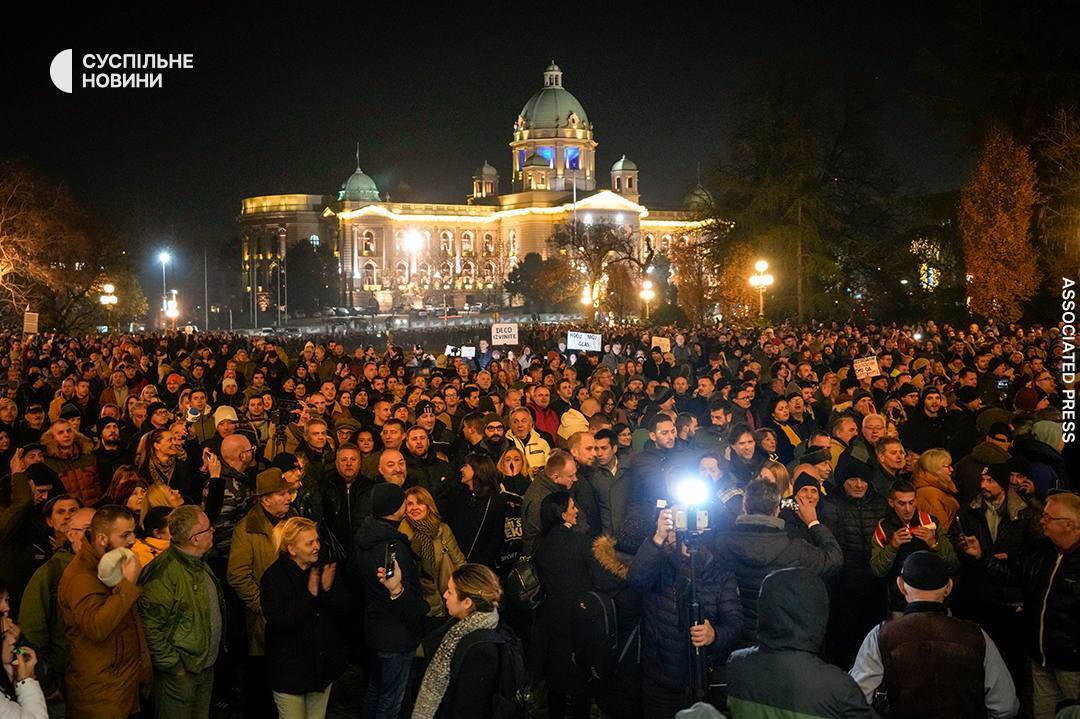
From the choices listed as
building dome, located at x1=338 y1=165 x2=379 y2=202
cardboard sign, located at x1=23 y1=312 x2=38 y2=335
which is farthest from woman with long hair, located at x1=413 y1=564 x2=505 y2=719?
building dome, located at x1=338 y1=165 x2=379 y2=202

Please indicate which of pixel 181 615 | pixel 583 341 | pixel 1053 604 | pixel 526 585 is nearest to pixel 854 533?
pixel 1053 604

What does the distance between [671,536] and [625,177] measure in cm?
13941

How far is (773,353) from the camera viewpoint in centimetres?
2303

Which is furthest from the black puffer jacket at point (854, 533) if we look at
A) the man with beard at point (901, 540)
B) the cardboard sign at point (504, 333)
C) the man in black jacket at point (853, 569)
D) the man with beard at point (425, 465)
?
the cardboard sign at point (504, 333)

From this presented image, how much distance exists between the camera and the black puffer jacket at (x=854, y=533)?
725 cm

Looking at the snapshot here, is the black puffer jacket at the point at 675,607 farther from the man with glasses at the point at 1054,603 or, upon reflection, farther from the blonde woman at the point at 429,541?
the man with glasses at the point at 1054,603

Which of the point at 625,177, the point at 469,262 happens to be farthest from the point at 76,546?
the point at 625,177

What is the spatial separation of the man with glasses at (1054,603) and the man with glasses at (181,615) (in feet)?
14.2

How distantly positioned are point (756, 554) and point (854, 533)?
60.5 inches

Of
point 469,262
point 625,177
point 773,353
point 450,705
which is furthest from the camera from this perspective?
point 625,177

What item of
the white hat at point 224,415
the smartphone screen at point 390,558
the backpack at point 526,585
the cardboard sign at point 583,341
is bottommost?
the backpack at point 526,585

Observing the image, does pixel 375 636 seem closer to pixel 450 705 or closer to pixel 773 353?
pixel 450 705

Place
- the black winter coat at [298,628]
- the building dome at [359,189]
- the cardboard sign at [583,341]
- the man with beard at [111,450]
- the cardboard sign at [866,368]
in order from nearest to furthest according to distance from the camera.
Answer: the black winter coat at [298,628] < the man with beard at [111,450] < the cardboard sign at [866,368] < the cardboard sign at [583,341] < the building dome at [359,189]

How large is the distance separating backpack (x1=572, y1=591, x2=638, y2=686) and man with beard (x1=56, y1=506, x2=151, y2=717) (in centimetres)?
224
